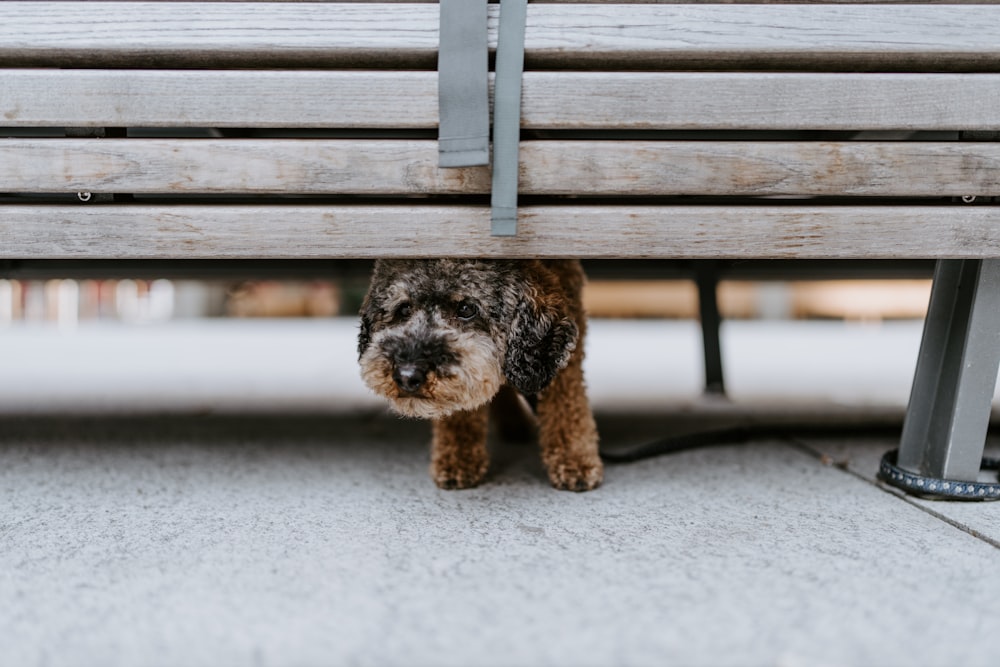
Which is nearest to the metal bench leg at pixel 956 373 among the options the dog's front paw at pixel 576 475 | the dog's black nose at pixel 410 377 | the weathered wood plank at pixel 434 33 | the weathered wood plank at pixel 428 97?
the weathered wood plank at pixel 428 97

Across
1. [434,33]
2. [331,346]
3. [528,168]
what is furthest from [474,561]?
[331,346]

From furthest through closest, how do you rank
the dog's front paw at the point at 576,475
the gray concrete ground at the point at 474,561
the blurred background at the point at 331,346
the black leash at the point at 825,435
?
the blurred background at the point at 331,346 < the dog's front paw at the point at 576,475 < the black leash at the point at 825,435 < the gray concrete ground at the point at 474,561

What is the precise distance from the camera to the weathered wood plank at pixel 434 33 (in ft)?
4.82

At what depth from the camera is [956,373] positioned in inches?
60.8

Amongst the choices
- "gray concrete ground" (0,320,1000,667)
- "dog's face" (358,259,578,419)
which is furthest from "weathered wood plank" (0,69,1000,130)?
"gray concrete ground" (0,320,1000,667)

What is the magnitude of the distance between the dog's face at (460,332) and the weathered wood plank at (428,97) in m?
0.35

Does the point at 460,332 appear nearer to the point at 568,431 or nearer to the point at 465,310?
the point at 465,310

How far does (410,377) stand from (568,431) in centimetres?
47

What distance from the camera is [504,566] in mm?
1153

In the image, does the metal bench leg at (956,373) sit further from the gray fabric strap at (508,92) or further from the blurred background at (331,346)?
the gray fabric strap at (508,92)

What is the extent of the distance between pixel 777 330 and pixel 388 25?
7.31 m

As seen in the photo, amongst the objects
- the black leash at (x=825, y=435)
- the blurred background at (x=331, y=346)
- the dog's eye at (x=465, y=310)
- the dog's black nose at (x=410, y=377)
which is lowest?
the blurred background at (x=331, y=346)

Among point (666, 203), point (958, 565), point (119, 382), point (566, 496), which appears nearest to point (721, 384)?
point (666, 203)

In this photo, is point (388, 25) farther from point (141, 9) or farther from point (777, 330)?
point (777, 330)
